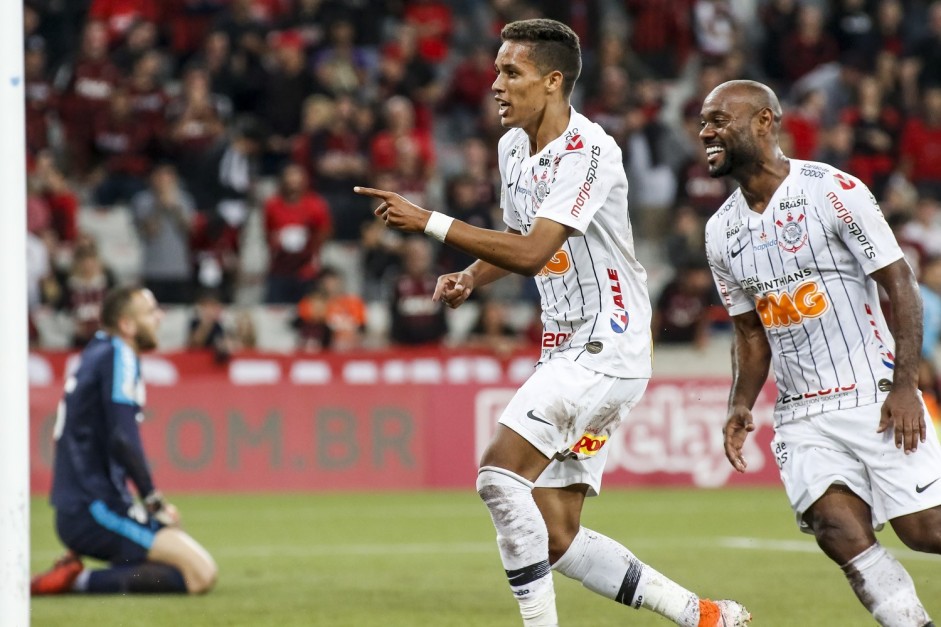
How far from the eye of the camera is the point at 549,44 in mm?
5898

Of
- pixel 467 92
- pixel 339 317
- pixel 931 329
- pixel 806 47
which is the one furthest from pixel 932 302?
pixel 467 92

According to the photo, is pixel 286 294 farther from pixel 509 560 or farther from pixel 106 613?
pixel 509 560

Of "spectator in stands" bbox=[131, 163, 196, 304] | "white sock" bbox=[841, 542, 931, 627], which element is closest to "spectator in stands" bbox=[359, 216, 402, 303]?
"spectator in stands" bbox=[131, 163, 196, 304]

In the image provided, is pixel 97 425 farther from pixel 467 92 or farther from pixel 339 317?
pixel 467 92

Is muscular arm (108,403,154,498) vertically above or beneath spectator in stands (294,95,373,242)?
beneath

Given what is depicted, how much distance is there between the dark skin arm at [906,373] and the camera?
17.9 feet

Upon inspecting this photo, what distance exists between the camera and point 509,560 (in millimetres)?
5641

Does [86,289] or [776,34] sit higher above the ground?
[776,34]

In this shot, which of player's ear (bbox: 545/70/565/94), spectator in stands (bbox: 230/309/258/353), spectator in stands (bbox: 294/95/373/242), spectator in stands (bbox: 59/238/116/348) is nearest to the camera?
→ player's ear (bbox: 545/70/565/94)

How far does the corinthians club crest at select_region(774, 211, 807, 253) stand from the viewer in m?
5.76

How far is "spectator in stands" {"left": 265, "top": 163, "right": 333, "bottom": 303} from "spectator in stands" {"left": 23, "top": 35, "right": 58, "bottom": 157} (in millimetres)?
3182

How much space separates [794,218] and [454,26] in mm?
15319

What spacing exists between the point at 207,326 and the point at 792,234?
10593 mm

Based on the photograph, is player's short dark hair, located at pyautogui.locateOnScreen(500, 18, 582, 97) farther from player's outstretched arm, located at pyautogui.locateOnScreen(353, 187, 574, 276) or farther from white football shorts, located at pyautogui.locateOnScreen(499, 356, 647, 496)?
white football shorts, located at pyautogui.locateOnScreen(499, 356, 647, 496)
